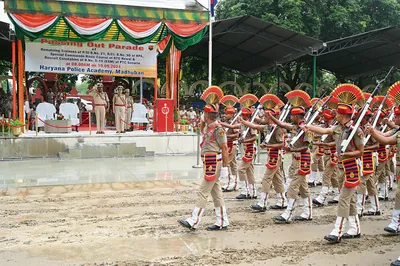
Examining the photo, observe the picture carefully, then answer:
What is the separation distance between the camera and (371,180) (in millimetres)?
7047

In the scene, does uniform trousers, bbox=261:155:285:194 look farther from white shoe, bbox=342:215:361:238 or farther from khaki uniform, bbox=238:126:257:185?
white shoe, bbox=342:215:361:238

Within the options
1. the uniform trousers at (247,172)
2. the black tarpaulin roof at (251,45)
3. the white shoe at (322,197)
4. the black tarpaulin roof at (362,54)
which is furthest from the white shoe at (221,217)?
the black tarpaulin roof at (362,54)

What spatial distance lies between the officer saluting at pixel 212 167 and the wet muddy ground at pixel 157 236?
0.57 feet

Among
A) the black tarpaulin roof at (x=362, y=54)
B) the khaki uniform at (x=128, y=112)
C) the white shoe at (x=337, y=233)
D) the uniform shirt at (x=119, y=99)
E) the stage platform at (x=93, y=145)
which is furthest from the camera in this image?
the black tarpaulin roof at (x=362, y=54)

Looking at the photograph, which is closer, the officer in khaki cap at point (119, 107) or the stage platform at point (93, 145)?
the stage platform at point (93, 145)

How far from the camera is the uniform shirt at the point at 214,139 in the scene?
5895mm

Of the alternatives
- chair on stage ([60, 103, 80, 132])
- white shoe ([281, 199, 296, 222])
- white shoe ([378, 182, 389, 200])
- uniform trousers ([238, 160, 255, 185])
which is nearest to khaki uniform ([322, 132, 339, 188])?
white shoe ([378, 182, 389, 200])

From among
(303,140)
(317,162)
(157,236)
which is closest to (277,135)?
(303,140)

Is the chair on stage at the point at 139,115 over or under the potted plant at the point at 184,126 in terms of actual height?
over

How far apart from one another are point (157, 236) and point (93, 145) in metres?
8.94

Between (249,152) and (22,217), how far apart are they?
4072 mm

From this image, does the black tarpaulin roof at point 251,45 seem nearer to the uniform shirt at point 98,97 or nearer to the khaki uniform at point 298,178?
the uniform shirt at point 98,97

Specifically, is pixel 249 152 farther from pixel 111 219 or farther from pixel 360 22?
pixel 360 22

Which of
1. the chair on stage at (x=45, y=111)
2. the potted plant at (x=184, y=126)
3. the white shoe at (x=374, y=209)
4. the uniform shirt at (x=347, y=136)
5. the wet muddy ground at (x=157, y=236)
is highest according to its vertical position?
the chair on stage at (x=45, y=111)
